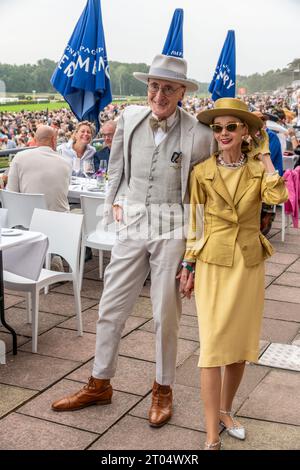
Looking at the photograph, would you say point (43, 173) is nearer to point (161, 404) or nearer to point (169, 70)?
point (169, 70)

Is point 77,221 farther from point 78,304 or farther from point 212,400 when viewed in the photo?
point 212,400

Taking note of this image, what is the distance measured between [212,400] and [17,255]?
1801mm

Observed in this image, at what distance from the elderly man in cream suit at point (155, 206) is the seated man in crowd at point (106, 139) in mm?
3183

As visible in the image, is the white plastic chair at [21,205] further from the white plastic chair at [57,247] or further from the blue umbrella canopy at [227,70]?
the blue umbrella canopy at [227,70]

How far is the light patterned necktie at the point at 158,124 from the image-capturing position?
9.29 ft

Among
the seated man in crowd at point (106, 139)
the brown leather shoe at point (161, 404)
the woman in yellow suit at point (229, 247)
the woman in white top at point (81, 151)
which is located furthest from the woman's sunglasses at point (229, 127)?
the woman in white top at point (81, 151)

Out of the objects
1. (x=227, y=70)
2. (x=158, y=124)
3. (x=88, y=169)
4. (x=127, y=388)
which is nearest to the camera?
(x=158, y=124)

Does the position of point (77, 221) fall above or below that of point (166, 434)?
above

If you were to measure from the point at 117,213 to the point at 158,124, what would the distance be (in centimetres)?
45

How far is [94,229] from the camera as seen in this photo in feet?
17.1

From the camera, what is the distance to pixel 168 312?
9.46 feet

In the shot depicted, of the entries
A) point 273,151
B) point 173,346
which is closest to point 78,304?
point 173,346

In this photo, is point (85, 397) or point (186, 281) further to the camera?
point (85, 397)

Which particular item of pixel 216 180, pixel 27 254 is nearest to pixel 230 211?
pixel 216 180
